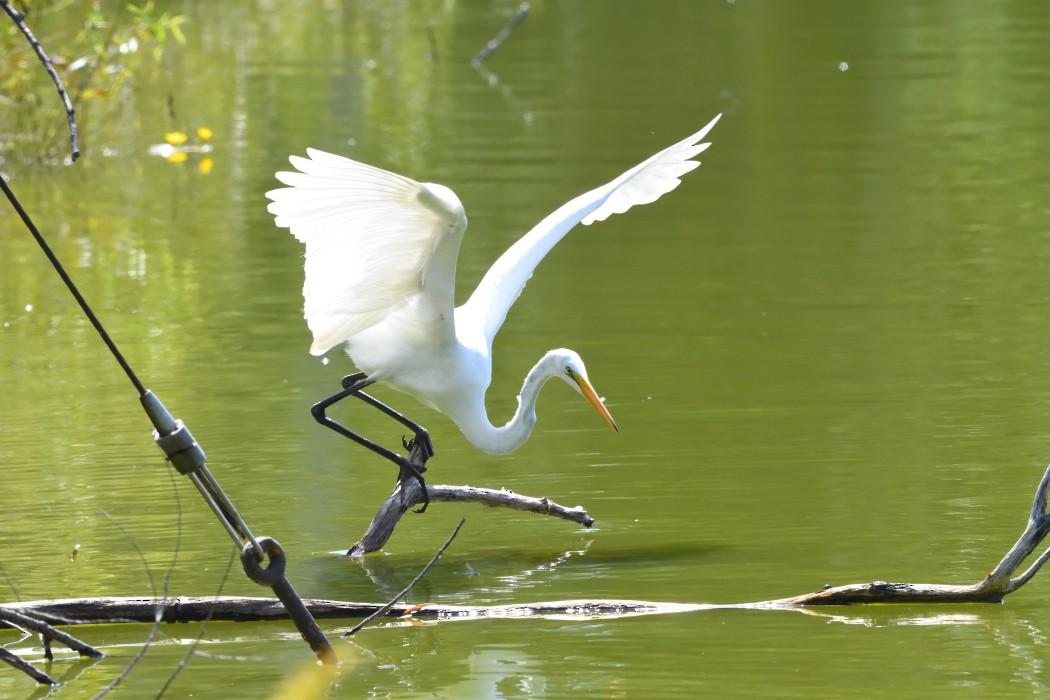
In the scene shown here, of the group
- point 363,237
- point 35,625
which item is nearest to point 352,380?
point 363,237

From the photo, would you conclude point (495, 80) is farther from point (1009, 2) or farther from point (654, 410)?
point (654, 410)

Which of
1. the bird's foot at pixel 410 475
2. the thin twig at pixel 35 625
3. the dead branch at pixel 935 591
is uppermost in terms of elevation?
the thin twig at pixel 35 625

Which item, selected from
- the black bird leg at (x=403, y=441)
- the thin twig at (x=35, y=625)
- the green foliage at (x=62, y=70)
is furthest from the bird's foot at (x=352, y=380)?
the green foliage at (x=62, y=70)

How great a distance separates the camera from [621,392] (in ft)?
31.1

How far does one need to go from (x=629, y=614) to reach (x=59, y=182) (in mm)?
12984

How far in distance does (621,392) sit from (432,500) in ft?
8.56

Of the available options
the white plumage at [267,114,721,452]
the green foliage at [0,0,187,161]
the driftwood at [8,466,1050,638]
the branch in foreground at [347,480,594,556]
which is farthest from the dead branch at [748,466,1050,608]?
the green foliage at [0,0,187,161]

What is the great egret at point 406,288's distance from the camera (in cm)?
616

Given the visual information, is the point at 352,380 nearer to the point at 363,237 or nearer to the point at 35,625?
the point at 363,237

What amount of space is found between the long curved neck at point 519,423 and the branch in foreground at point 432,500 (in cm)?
20

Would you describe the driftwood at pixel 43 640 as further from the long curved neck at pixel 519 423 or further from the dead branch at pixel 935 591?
the dead branch at pixel 935 591

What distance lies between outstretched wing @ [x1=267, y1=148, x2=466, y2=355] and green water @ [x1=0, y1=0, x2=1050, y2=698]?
1.01 meters

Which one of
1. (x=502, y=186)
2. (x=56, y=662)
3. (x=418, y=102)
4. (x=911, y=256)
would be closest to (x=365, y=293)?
(x=56, y=662)

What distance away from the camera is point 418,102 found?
22.0 metres
